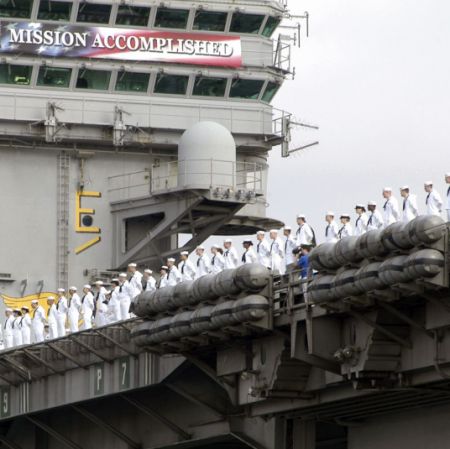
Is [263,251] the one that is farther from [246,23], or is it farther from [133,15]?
[246,23]

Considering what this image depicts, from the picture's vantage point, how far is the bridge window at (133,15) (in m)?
62.1

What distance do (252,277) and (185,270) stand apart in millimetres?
8916

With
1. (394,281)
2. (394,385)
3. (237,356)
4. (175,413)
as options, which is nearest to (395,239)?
(394,281)

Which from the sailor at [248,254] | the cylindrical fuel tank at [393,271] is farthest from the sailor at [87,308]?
the cylindrical fuel tank at [393,271]

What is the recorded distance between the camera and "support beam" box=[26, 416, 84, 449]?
55531 mm

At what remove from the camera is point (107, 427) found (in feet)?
174

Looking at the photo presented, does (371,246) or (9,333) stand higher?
(371,246)

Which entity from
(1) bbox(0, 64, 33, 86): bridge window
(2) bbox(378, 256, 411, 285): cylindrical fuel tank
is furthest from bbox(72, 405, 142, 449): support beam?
(2) bbox(378, 256, 411, 285): cylindrical fuel tank

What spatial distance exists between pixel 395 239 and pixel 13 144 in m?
26.2

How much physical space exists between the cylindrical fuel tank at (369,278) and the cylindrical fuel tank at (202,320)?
600 cm

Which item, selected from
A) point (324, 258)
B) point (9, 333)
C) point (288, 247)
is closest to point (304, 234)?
point (288, 247)

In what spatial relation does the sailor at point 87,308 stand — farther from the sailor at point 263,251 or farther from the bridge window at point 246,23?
the bridge window at point 246,23

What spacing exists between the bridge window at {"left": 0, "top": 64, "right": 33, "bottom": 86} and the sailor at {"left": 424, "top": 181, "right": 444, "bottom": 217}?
73.4 feet

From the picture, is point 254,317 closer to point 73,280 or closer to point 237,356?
point 237,356
